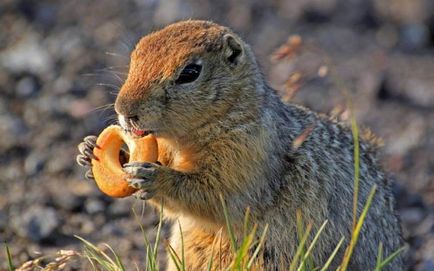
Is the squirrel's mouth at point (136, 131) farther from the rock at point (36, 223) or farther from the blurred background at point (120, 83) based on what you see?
the rock at point (36, 223)

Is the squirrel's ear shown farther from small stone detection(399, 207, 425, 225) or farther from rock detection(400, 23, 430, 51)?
rock detection(400, 23, 430, 51)

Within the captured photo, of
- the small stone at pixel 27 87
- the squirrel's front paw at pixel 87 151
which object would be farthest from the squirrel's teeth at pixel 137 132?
the small stone at pixel 27 87

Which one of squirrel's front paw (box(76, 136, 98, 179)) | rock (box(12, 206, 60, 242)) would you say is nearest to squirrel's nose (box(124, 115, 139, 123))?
squirrel's front paw (box(76, 136, 98, 179))

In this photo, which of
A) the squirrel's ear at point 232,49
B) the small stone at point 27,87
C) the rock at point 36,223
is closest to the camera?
the squirrel's ear at point 232,49

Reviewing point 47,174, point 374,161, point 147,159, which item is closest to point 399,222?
point 374,161

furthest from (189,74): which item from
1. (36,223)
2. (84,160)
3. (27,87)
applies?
(27,87)
